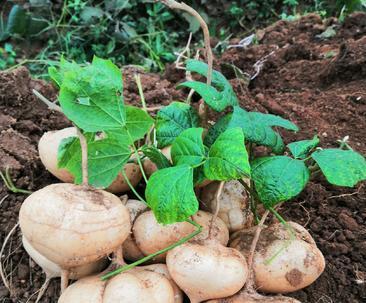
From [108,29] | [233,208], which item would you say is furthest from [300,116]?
[108,29]

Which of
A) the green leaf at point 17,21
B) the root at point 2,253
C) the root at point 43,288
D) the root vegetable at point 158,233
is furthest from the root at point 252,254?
the green leaf at point 17,21

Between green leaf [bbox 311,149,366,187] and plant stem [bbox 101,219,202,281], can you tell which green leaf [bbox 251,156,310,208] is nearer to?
green leaf [bbox 311,149,366,187]

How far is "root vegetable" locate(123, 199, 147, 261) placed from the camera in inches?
67.8

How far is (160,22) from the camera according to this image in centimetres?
412

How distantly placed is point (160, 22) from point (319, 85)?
5.44ft

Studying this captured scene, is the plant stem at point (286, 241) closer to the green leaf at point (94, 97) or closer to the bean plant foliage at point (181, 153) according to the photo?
the bean plant foliage at point (181, 153)

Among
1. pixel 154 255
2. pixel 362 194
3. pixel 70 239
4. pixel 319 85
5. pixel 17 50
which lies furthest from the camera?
pixel 17 50

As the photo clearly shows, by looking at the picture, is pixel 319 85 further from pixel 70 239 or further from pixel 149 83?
pixel 70 239

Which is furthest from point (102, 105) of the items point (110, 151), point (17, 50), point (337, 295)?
point (17, 50)

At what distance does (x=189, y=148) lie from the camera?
1612 millimetres

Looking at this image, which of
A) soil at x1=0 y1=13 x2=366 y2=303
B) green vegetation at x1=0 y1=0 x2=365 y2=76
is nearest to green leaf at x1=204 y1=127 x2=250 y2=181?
soil at x1=0 y1=13 x2=366 y2=303

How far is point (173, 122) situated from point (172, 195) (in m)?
0.39

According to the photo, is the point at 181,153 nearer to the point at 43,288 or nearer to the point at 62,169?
the point at 62,169

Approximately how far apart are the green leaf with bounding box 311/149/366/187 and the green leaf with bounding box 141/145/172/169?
1.45ft
